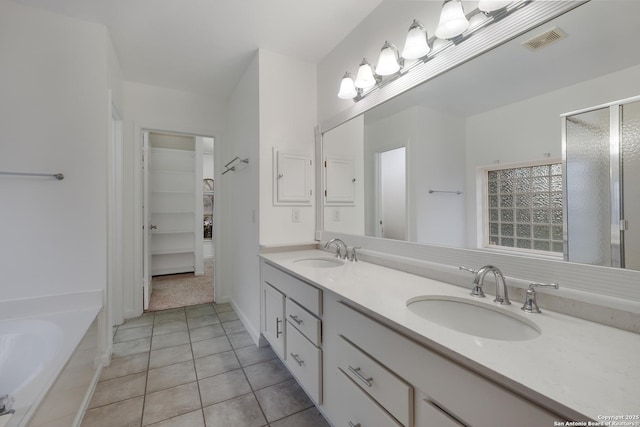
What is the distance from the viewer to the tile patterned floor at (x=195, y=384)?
148 centimetres

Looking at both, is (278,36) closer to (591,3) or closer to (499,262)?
(591,3)

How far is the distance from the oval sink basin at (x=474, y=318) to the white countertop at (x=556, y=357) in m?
Result: 0.04

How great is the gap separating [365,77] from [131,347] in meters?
2.78

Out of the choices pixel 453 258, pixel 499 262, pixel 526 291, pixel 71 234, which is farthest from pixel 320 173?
pixel 71 234

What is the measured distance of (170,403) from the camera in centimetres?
160

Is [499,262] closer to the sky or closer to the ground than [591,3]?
closer to the ground

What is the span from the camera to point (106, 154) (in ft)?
6.54

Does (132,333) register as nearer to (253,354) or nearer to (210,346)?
(210,346)

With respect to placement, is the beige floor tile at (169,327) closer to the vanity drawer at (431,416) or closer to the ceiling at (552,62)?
the vanity drawer at (431,416)

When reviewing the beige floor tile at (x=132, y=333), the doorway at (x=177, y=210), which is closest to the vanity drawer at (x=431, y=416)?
the beige floor tile at (x=132, y=333)

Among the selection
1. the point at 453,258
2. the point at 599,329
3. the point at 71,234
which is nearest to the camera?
the point at 599,329

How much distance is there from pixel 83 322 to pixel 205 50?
2.20 m

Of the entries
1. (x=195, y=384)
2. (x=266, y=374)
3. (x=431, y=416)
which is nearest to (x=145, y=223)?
(x=195, y=384)

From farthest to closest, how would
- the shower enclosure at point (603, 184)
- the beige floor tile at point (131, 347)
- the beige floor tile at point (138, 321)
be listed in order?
the beige floor tile at point (138, 321) → the beige floor tile at point (131, 347) → the shower enclosure at point (603, 184)
